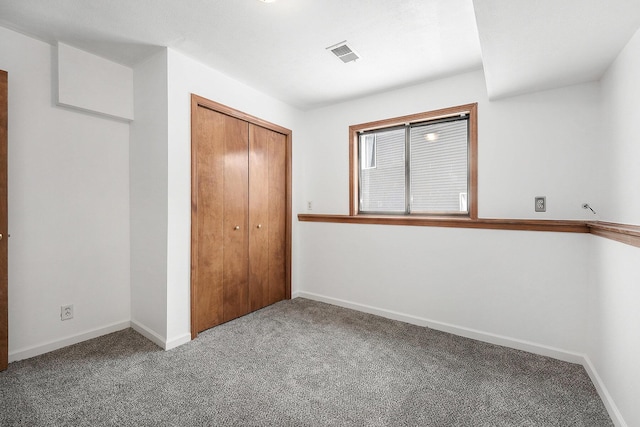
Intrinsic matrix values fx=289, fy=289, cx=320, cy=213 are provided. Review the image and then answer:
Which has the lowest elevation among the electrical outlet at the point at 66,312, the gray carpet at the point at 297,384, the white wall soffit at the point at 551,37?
the gray carpet at the point at 297,384

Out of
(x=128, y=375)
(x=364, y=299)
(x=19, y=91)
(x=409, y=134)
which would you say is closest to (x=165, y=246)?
(x=128, y=375)

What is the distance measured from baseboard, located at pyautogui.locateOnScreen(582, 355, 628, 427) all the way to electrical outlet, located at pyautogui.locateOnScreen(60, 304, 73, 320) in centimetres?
370

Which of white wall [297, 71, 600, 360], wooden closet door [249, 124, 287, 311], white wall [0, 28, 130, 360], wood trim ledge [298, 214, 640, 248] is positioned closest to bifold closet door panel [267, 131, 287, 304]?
wooden closet door [249, 124, 287, 311]

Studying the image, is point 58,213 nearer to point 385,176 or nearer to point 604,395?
point 385,176

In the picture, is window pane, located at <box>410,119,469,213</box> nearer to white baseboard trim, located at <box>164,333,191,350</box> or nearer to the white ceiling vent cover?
the white ceiling vent cover

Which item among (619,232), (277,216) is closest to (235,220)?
(277,216)

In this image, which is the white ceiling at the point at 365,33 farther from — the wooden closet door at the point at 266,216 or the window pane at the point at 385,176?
the wooden closet door at the point at 266,216

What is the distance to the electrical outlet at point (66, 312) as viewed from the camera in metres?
2.34

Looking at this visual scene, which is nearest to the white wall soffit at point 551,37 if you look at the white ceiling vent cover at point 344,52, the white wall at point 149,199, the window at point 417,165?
the window at point 417,165

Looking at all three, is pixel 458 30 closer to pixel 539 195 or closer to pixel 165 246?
pixel 539 195

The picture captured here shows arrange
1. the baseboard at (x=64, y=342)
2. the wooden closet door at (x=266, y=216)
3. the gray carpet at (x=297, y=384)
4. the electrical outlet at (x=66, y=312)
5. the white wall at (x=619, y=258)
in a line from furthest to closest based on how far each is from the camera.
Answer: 1. the wooden closet door at (x=266, y=216)
2. the electrical outlet at (x=66, y=312)
3. the baseboard at (x=64, y=342)
4. the gray carpet at (x=297, y=384)
5. the white wall at (x=619, y=258)

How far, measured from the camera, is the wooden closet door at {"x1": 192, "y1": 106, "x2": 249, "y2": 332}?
8.52ft

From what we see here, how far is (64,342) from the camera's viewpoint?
2.33 meters

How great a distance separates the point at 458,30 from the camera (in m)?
2.00
